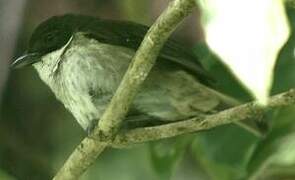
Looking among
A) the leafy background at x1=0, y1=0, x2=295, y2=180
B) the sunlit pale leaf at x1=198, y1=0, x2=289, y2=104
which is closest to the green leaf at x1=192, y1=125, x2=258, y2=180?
the leafy background at x1=0, y1=0, x2=295, y2=180

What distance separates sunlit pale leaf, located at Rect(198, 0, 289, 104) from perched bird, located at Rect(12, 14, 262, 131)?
34.5 inches

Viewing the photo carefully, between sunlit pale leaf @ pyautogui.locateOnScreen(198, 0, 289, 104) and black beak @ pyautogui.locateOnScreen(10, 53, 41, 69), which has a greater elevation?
sunlit pale leaf @ pyautogui.locateOnScreen(198, 0, 289, 104)

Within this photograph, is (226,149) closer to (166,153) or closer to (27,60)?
(166,153)

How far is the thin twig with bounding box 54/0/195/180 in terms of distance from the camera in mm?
743

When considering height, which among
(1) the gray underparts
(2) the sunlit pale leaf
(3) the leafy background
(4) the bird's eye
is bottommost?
(3) the leafy background

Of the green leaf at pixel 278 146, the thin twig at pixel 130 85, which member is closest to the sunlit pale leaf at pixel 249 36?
the thin twig at pixel 130 85

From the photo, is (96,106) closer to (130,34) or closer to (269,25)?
(130,34)

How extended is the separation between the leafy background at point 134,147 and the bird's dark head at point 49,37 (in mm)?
88

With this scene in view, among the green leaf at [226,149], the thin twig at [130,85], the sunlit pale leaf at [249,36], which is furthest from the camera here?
the green leaf at [226,149]

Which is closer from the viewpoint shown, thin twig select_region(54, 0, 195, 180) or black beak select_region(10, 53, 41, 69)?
thin twig select_region(54, 0, 195, 180)

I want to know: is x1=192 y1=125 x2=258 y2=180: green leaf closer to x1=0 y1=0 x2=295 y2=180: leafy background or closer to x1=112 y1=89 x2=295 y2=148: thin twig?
x1=0 y1=0 x2=295 y2=180: leafy background

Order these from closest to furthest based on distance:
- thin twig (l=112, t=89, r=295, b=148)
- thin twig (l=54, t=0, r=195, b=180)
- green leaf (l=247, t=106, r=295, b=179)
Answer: thin twig (l=54, t=0, r=195, b=180), thin twig (l=112, t=89, r=295, b=148), green leaf (l=247, t=106, r=295, b=179)

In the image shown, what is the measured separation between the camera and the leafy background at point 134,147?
1352mm

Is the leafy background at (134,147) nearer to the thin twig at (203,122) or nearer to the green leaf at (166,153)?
the green leaf at (166,153)
